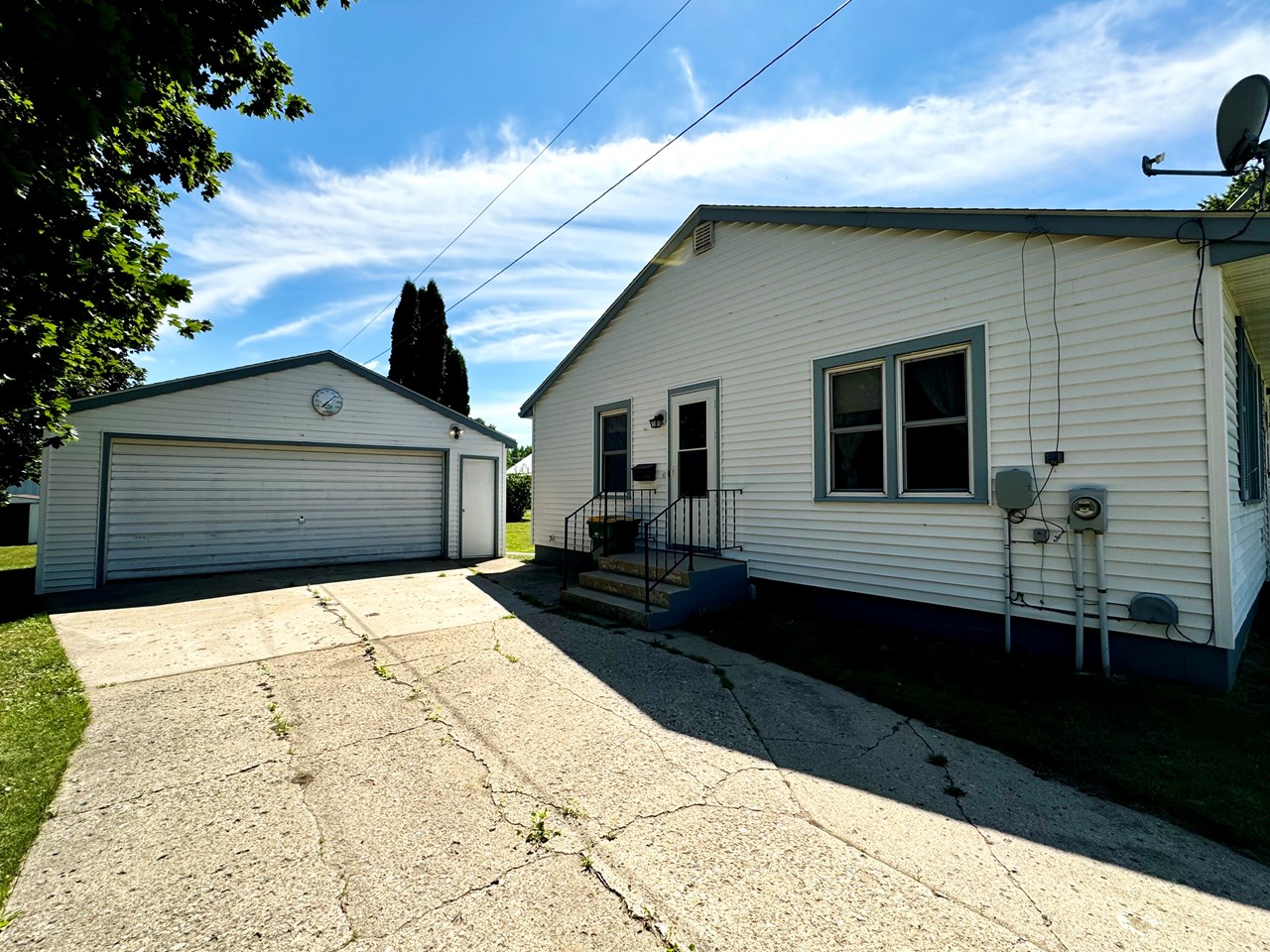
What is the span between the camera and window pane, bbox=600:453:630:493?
937cm

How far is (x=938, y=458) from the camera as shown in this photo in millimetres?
5574

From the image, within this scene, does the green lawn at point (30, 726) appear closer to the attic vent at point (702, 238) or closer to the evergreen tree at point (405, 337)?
the attic vent at point (702, 238)

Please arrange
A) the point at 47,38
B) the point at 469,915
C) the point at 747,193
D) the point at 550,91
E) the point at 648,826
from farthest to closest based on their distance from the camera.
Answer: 1. the point at 550,91
2. the point at 747,193
3. the point at 47,38
4. the point at 648,826
5. the point at 469,915

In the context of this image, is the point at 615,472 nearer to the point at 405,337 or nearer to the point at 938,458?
the point at 938,458

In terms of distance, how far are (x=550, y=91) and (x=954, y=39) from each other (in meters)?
5.48

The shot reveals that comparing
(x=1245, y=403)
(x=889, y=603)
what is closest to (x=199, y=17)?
(x=889, y=603)

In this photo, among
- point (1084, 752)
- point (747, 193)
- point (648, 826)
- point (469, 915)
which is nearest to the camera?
point (469, 915)

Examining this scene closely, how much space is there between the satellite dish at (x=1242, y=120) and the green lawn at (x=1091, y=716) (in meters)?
4.27

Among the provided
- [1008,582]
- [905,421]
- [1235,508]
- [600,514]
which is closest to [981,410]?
[905,421]

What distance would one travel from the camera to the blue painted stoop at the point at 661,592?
6.21 meters

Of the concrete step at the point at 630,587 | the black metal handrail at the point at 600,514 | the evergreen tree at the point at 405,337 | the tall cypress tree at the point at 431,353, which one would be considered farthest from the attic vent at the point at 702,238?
the evergreen tree at the point at 405,337

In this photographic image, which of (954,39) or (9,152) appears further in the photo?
(954,39)

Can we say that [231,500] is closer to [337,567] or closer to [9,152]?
[337,567]

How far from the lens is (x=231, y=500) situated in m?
10.1
